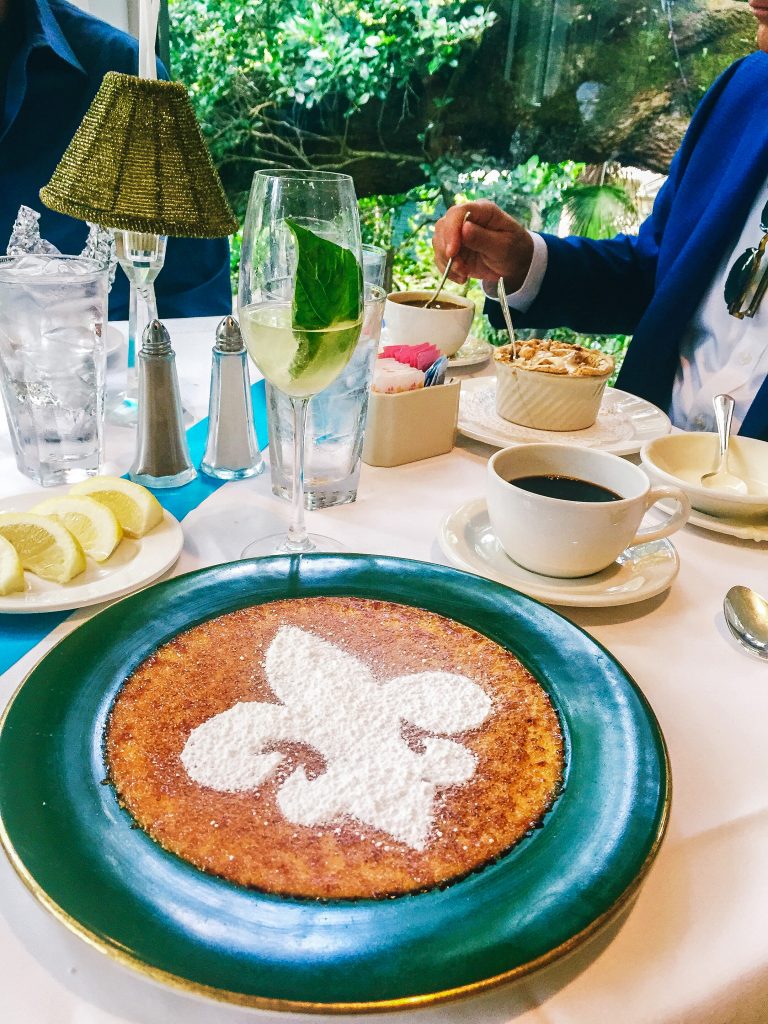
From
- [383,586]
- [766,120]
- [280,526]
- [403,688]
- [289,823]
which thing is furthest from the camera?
[766,120]

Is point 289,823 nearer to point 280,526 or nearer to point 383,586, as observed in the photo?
point 383,586

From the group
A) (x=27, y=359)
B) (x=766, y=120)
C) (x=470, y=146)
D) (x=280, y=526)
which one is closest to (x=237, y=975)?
(x=280, y=526)

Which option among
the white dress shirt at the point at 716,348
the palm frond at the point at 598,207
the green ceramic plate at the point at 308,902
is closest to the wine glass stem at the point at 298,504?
the green ceramic plate at the point at 308,902

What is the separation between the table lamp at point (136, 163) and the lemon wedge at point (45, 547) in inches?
11.1

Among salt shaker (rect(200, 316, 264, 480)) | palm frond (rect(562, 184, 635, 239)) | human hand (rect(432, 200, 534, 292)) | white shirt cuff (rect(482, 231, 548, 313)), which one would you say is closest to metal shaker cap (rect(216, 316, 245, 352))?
salt shaker (rect(200, 316, 264, 480))

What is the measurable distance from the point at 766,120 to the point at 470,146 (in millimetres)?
1880

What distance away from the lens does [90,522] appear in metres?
0.80

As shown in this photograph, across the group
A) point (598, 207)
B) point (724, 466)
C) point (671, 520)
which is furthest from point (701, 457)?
point (598, 207)

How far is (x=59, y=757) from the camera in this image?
1.68 ft

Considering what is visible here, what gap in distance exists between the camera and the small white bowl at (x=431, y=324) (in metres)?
1.42

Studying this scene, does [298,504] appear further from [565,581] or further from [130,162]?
[130,162]

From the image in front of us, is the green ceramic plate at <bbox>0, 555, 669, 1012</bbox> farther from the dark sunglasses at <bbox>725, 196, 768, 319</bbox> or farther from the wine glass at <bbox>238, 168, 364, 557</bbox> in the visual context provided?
the dark sunglasses at <bbox>725, 196, 768, 319</bbox>

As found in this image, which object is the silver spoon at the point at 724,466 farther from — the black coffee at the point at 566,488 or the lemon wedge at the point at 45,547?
the lemon wedge at the point at 45,547

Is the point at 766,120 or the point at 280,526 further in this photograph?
the point at 766,120
